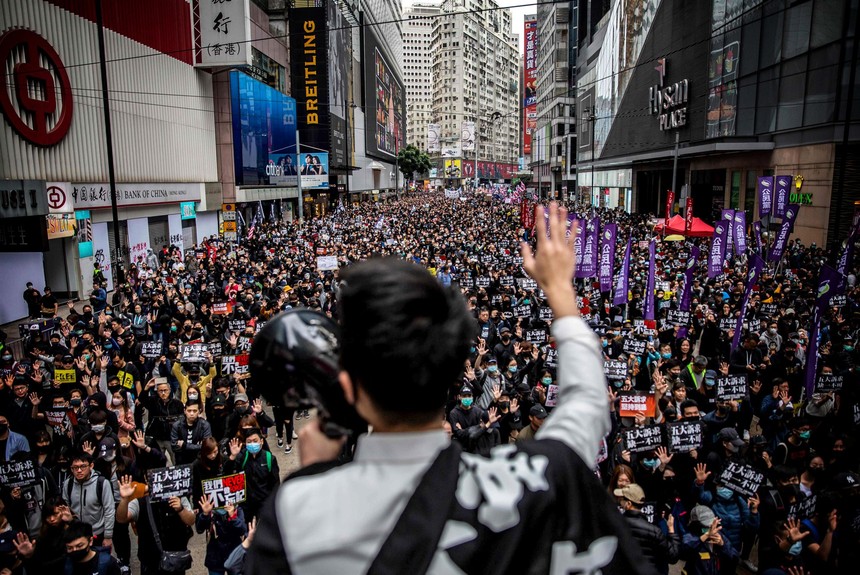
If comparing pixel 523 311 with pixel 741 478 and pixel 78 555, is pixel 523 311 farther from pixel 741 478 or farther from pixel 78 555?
pixel 78 555

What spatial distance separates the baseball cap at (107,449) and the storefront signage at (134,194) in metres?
19.0

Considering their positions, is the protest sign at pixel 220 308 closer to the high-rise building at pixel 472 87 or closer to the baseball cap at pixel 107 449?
the baseball cap at pixel 107 449

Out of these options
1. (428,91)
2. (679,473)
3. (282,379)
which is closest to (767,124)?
(679,473)

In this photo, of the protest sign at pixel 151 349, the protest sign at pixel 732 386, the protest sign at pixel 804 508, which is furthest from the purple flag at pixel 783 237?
the protest sign at pixel 151 349

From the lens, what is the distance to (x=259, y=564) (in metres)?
1.20

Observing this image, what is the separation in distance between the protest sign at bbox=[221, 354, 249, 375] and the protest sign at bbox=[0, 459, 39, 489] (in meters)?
3.78

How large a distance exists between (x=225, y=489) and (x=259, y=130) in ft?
131

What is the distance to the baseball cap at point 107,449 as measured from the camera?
6488mm

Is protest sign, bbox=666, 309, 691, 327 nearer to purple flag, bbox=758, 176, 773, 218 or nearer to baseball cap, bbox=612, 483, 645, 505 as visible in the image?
baseball cap, bbox=612, 483, 645, 505

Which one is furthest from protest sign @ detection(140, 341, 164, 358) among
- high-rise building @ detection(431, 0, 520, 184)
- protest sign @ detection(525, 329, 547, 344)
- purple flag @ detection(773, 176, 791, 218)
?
high-rise building @ detection(431, 0, 520, 184)

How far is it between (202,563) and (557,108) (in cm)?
8844

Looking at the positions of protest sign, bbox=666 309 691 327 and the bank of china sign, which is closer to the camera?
protest sign, bbox=666 309 691 327

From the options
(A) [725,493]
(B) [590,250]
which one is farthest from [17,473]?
(B) [590,250]

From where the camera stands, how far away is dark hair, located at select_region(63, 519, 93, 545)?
4.83m
